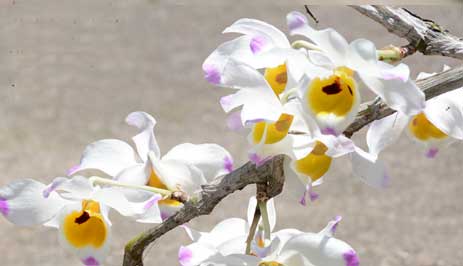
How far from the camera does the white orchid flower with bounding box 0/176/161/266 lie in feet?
1.36

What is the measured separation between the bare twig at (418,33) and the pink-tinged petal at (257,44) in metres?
0.11

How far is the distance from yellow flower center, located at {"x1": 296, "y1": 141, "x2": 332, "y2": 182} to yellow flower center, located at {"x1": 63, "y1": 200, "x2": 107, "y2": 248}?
10 cm

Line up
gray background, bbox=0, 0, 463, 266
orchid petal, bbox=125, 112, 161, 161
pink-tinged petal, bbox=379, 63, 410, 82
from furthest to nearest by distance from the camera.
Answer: gray background, bbox=0, 0, 463, 266 < orchid petal, bbox=125, 112, 161, 161 < pink-tinged petal, bbox=379, 63, 410, 82

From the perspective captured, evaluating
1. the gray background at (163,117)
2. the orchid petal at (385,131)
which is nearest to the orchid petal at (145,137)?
the orchid petal at (385,131)

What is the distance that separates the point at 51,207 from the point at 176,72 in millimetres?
1646

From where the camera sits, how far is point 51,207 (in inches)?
17.0

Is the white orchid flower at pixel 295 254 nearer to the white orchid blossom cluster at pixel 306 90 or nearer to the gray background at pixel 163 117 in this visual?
the white orchid blossom cluster at pixel 306 90

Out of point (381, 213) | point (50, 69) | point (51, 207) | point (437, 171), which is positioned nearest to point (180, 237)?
point (381, 213)

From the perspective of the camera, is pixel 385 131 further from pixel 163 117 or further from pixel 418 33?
pixel 163 117

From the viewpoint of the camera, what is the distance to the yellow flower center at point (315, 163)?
1.29ft

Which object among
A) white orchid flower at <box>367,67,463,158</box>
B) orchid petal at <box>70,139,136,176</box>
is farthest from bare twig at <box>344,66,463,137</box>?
orchid petal at <box>70,139,136,176</box>

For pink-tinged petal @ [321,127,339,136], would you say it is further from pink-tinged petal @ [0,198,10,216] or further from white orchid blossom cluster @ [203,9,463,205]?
pink-tinged petal @ [0,198,10,216]

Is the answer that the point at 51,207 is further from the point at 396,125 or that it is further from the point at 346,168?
the point at 346,168

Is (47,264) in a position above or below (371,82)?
below
